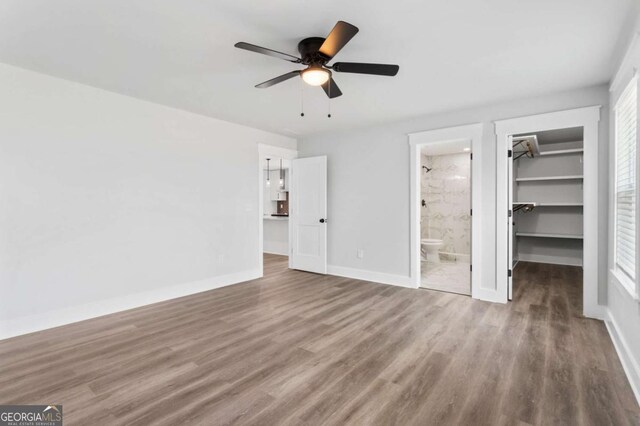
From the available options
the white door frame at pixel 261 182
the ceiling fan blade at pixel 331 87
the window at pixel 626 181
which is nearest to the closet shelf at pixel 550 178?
the window at pixel 626 181

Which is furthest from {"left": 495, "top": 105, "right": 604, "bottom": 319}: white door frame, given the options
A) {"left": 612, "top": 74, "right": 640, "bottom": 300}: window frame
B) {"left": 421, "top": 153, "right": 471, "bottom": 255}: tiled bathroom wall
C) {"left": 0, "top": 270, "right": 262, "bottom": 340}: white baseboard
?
{"left": 0, "top": 270, "right": 262, "bottom": 340}: white baseboard

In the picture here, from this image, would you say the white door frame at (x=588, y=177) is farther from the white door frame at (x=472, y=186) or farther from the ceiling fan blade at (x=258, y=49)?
the ceiling fan blade at (x=258, y=49)

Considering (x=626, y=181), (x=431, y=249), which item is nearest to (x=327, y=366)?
(x=626, y=181)

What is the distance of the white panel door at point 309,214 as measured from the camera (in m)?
5.61

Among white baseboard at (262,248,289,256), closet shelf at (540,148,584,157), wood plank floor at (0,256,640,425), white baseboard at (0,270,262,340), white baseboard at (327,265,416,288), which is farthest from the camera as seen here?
white baseboard at (262,248,289,256)

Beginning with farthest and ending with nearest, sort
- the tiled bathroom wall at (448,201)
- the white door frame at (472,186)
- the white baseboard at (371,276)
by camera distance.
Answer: the tiled bathroom wall at (448,201)
the white baseboard at (371,276)
the white door frame at (472,186)

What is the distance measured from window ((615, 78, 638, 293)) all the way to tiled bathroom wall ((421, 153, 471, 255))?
3972mm

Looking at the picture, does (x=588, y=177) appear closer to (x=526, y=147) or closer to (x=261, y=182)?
(x=526, y=147)

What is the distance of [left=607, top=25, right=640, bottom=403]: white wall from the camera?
83.5 inches

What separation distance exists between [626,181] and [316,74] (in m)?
2.80

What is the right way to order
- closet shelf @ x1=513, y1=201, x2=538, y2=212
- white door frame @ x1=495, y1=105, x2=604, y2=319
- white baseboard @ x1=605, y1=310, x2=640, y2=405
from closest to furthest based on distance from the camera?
white baseboard @ x1=605, y1=310, x2=640, y2=405, white door frame @ x1=495, y1=105, x2=604, y2=319, closet shelf @ x1=513, y1=201, x2=538, y2=212

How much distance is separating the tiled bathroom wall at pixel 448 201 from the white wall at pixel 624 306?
379 cm

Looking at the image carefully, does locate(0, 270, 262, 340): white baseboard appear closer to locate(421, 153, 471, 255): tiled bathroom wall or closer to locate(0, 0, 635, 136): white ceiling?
locate(0, 0, 635, 136): white ceiling

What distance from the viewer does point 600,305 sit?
3.37m
